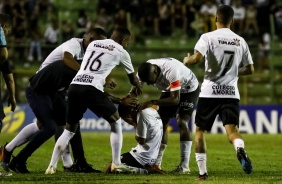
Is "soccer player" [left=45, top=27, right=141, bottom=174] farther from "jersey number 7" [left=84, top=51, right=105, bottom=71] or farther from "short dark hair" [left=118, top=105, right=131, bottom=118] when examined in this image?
"short dark hair" [left=118, top=105, right=131, bottom=118]

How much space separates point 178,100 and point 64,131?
178cm

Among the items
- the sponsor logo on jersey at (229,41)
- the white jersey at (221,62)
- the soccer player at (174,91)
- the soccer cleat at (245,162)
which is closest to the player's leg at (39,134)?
the soccer player at (174,91)

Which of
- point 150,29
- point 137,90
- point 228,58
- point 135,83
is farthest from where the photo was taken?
point 150,29

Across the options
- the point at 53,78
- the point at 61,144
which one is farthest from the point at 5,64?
the point at 61,144

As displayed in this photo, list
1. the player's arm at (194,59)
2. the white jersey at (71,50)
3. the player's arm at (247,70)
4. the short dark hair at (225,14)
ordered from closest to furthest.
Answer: the player's arm at (194,59)
the short dark hair at (225,14)
the player's arm at (247,70)
the white jersey at (71,50)

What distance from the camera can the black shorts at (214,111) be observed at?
11.5m

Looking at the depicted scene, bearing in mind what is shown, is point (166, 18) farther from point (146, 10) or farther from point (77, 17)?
point (77, 17)

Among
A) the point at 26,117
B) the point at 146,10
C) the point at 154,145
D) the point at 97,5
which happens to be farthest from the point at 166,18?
the point at 154,145

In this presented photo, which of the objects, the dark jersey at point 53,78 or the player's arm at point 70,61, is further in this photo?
the dark jersey at point 53,78

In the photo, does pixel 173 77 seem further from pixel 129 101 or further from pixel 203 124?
pixel 203 124

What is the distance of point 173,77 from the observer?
12211mm

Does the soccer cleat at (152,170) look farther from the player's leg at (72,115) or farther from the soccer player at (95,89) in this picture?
the player's leg at (72,115)

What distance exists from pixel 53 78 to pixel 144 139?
1.72 meters

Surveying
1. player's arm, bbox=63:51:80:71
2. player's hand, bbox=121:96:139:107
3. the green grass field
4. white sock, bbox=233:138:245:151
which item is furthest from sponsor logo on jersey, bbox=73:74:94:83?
white sock, bbox=233:138:245:151
